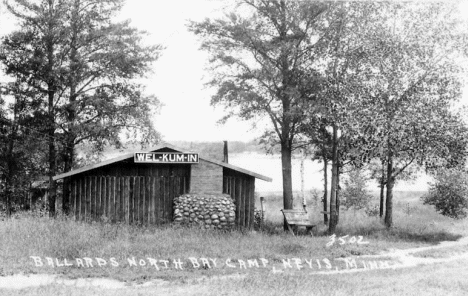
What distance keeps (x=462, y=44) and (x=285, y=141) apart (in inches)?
356

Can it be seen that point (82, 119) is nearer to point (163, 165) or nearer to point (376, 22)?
point (163, 165)

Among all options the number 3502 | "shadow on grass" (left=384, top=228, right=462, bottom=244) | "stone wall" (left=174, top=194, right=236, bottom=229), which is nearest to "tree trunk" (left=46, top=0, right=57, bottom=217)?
"stone wall" (left=174, top=194, right=236, bottom=229)

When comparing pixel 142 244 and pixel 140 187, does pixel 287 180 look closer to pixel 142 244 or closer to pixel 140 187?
pixel 140 187

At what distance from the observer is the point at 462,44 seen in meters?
20.6

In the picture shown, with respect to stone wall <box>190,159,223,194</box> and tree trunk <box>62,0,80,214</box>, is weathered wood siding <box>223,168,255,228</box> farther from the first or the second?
tree trunk <box>62,0,80,214</box>

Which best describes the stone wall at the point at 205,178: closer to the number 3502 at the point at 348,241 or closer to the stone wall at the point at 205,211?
the stone wall at the point at 205,211

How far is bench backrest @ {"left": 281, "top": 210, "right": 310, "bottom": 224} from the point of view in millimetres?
19677

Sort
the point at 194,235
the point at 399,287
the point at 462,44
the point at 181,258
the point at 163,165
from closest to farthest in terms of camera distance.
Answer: the point at 399,287 < the point at 181,258 < the point at 194,235 < the point at 163,165 < the point at 462,44

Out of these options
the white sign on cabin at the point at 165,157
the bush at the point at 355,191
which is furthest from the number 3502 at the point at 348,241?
the bush at the point at 355,191

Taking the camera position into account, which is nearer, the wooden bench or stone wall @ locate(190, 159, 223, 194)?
stone wall @ locate(190, 159, 223, 194)

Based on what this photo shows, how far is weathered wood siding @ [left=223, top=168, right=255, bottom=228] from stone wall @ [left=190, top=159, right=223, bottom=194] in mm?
602

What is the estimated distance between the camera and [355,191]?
28.4m

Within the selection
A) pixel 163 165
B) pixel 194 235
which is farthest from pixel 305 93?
pixel 194 235

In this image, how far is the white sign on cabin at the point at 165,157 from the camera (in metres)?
18.1
